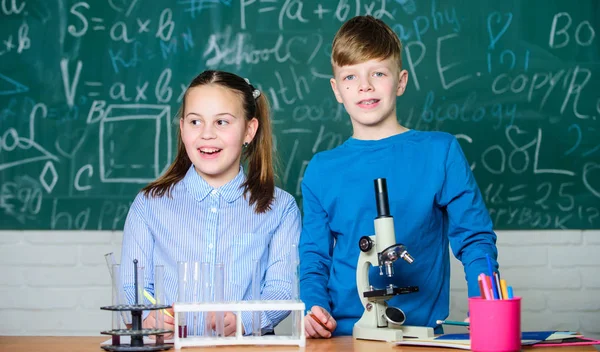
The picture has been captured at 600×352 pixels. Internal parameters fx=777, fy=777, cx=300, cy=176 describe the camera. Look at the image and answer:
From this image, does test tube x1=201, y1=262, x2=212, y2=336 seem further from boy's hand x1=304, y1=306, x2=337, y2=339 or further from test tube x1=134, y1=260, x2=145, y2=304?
boy's hand x1=304, y1=306, x2=337, y2=339

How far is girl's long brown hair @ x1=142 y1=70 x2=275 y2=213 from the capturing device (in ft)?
7.20

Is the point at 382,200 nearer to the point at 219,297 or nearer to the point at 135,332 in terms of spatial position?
the point at 219,297

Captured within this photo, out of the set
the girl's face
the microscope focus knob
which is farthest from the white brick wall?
the microscope focus knob

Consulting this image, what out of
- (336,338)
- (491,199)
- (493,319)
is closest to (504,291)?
(493,319)


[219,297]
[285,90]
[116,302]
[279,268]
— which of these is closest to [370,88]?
[279,268]

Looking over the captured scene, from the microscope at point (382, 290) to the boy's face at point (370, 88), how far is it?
457 mm

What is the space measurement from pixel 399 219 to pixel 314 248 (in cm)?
23

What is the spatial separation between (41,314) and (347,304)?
1.98 metres

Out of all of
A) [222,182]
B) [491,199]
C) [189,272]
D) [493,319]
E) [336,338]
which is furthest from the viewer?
[491,199]

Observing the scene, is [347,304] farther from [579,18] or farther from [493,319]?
[579,18]

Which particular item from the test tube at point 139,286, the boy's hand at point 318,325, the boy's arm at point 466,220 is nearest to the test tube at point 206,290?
the test tube at point 139,286

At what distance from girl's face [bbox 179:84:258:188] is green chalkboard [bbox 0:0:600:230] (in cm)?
121

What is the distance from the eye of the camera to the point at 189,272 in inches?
60.1

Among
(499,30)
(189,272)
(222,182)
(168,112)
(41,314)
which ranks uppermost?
(499,30)
